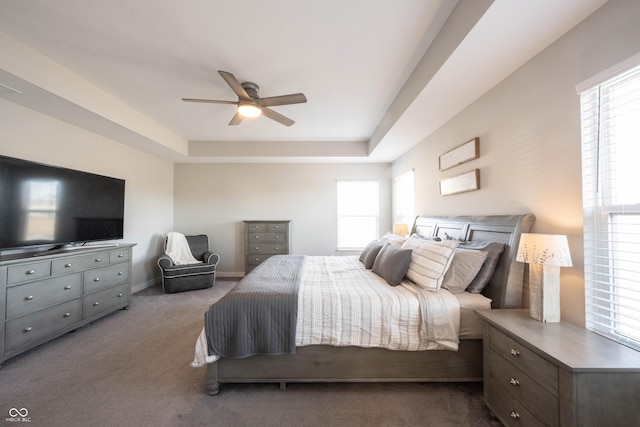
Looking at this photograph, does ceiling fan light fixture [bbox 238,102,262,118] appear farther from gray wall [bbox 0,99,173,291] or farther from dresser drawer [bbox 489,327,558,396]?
dresser drawer [bbox 489,327,558,396]

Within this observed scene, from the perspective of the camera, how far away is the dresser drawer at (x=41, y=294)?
2020 mm

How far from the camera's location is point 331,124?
12.0 feet

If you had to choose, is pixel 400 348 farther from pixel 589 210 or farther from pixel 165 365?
pixel 165 365

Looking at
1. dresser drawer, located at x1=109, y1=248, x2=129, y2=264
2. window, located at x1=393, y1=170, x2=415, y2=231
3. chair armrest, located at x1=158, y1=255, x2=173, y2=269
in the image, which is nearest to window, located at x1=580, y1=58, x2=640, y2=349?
window, located at x1=393, y1=170, x2=415, y2=231

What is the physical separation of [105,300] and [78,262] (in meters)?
0.62

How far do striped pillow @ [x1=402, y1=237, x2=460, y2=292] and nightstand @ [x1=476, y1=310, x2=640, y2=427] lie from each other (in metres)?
0.40

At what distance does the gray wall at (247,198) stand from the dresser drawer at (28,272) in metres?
2.73

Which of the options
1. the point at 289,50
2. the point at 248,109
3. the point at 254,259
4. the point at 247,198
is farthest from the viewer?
the point at 247,198

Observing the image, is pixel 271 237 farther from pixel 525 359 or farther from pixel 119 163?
pixel 525 359

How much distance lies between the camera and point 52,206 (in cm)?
249

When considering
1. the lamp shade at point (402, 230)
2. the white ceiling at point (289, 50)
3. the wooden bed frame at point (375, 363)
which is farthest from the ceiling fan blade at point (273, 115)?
the lamp shade at point (402, 230)

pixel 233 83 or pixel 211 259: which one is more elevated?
pixel 233 83

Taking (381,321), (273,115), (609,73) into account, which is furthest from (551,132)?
(273,115)

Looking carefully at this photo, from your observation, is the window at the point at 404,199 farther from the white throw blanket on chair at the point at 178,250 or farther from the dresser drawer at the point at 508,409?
the white throw blanket on chair at the point at 178,250
